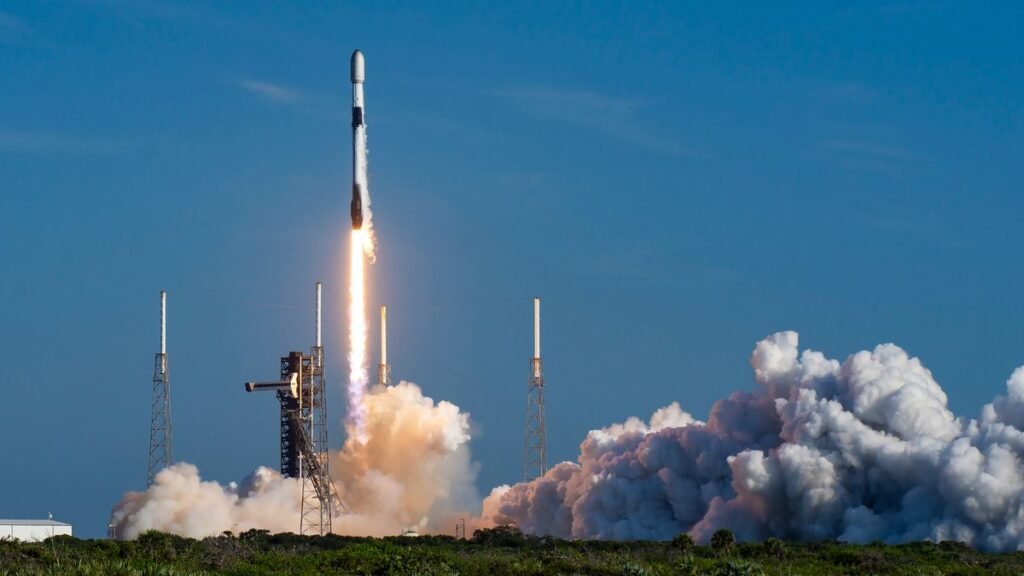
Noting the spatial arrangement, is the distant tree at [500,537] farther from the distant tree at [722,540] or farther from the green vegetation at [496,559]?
the distant tree at [722,540]

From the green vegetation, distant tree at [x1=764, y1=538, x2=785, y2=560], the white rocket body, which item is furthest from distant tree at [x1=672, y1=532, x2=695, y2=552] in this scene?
the white rocket body

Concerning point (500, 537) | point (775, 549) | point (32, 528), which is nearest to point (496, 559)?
point (775, 549)

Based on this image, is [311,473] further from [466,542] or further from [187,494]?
[466,542]

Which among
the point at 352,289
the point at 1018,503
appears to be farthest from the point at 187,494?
the point at 1018,503

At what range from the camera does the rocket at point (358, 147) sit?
320 ft

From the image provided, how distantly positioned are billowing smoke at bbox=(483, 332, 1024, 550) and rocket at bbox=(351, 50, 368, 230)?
660 inches

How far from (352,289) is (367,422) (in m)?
16.4

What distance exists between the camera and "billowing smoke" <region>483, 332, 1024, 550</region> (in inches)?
3435

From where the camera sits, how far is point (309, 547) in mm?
77125

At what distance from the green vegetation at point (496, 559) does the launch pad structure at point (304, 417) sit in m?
24.7

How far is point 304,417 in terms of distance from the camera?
109000 millimetres

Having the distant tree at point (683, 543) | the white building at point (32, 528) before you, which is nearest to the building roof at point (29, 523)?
the white building at point (32, 528)

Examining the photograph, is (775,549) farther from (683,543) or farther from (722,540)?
(683,543)

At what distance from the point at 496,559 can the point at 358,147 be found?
3698cm
